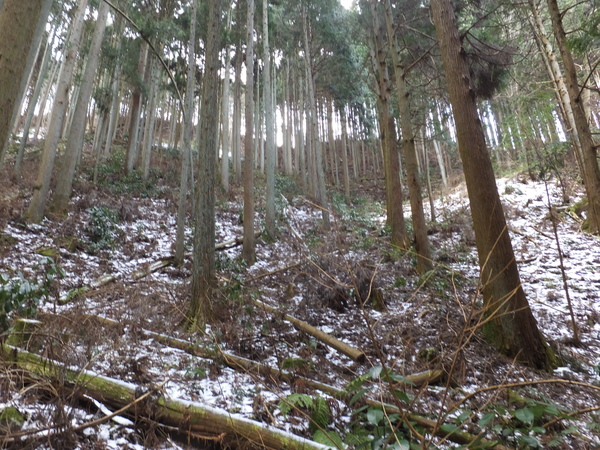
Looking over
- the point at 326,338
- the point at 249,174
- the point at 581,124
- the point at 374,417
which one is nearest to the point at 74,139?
the point at 249,174

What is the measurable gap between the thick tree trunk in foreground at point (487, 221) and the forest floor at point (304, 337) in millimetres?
210

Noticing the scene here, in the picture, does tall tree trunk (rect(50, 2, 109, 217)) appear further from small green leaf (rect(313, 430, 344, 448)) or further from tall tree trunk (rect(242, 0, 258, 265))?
small green leaf (rect(313, 430, 344, 448))

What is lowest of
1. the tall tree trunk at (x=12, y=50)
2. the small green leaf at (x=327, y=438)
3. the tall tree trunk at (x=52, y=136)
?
the small green leaf at (x=327, y=438)

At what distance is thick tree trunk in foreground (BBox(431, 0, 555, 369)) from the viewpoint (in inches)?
142

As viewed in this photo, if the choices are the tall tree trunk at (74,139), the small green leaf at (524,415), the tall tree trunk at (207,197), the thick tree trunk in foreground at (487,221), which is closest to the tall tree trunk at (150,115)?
the tall tree trunk at (74,139)

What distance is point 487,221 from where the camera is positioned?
3932 millimetres

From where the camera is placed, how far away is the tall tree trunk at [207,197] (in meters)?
4.31

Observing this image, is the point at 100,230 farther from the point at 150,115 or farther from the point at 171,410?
the point at 150,115

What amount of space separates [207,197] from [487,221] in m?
3.64

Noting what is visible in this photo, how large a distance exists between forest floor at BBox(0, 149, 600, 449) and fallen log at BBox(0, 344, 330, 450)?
0.26 feet

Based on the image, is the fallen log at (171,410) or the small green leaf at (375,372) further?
the fallen log at (171,410)

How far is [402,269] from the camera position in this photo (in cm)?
712

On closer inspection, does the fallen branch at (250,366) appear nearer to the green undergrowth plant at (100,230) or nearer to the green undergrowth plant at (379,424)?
the green undergrowth plant at (379,424)

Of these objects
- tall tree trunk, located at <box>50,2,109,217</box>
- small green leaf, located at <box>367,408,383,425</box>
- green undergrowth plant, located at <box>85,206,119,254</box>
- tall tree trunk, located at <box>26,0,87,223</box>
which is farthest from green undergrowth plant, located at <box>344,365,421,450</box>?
tall tree trunk, located at <box>50,2,109,217</box>
